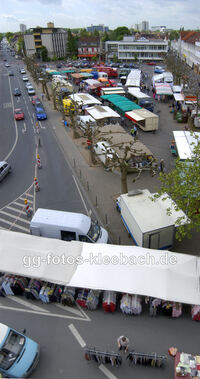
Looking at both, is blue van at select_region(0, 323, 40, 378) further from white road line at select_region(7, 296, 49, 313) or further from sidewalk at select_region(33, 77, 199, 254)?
sidewalk at select_region(33, 77, 199, 254)

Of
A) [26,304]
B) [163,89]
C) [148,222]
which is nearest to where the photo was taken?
[26,304]

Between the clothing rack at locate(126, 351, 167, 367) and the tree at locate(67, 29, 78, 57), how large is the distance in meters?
137

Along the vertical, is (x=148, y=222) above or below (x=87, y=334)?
above

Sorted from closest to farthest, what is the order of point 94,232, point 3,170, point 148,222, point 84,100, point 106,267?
1. point 106,267
2. point 148,222
3. point 94,232
4. point 3,170
5. point 84,100

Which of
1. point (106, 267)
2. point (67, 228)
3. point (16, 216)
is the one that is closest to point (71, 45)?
point (16, 216)

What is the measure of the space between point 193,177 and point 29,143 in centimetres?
2663

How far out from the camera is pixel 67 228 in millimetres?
16547

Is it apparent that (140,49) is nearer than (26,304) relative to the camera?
No

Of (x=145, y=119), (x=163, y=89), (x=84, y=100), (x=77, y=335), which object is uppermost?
(x=163, y=89)

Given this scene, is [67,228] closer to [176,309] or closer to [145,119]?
[176,309]

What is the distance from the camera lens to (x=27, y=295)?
14250 mm

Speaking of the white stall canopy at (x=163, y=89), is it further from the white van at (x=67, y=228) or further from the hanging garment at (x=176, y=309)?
the hanging garment at (x=176, y=309)

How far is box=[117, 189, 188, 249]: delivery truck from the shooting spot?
1566 centimetres

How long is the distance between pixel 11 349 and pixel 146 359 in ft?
19.3
